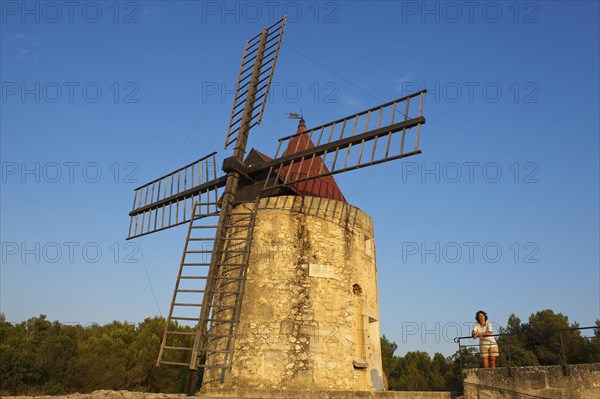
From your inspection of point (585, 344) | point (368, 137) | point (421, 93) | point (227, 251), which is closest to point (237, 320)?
point (227, 251)

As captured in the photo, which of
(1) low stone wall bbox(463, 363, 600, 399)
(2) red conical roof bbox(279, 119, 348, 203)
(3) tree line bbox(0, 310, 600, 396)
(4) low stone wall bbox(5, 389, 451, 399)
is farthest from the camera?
(3) tree line bbox(0, 310, 600, 396)

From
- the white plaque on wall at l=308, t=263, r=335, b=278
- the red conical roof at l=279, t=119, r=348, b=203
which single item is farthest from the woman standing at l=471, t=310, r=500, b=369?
the red conical roof at l=279, t=119, r=348, b=203

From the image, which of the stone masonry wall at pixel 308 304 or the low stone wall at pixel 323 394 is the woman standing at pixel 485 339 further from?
the stone masonry wall at pixel 308 304

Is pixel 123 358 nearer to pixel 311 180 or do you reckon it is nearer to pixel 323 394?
pixel 311 180

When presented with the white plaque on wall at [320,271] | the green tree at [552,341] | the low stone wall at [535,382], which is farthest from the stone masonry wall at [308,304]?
the green tree at [552,341]

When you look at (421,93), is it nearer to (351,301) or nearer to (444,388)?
(351,301)

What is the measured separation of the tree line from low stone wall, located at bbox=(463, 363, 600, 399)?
21.1 feet

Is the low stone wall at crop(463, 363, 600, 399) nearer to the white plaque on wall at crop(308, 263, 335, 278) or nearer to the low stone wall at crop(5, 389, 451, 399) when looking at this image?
the low stone wall at crop(5, 389, 451, 399)

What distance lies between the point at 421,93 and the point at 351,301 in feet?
13.6

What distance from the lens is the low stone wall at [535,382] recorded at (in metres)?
6.00

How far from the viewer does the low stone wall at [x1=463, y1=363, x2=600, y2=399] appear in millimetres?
6000

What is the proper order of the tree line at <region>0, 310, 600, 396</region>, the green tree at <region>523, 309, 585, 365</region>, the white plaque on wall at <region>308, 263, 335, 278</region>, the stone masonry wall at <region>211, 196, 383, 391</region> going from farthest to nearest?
1. the green tree at <region>523, 309, 585, 365</region>
2. the tree line at <region>0, 310, 600, 396</region>
3. the white plaque on wall at <region>308, 263, 335, 278</region>
4. the stone masonry wall at <region>211, 196, 383, 391</region>

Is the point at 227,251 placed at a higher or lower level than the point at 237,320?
higher

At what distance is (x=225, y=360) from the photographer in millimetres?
8781
